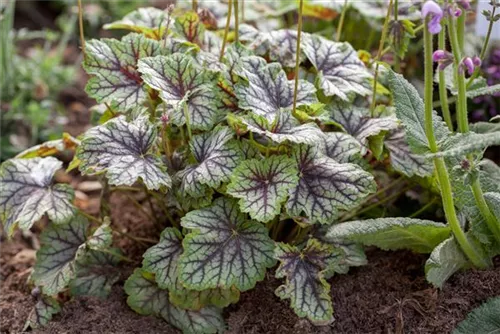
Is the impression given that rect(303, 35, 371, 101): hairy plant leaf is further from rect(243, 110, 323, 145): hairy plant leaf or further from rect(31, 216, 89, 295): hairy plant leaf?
rect(31, 216, 89, 295): hairy plant leaf

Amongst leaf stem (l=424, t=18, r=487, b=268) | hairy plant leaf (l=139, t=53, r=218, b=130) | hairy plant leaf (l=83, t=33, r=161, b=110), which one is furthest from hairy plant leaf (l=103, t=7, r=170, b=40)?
leaf stem (l=424, t=18, r=487, b=268)

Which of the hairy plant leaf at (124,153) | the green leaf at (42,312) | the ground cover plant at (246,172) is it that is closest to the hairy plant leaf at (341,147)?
the ground cover plant at (246,172)

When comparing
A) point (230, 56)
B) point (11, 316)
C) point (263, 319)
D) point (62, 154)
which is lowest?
point (62, 154)

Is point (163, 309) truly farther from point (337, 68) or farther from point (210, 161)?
point (337, 68)

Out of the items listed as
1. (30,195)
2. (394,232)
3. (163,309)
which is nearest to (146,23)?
(30,195)

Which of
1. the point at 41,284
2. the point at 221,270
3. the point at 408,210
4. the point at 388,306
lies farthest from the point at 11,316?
the point at 408,210

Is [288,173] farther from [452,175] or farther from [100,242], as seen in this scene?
[100,242]
